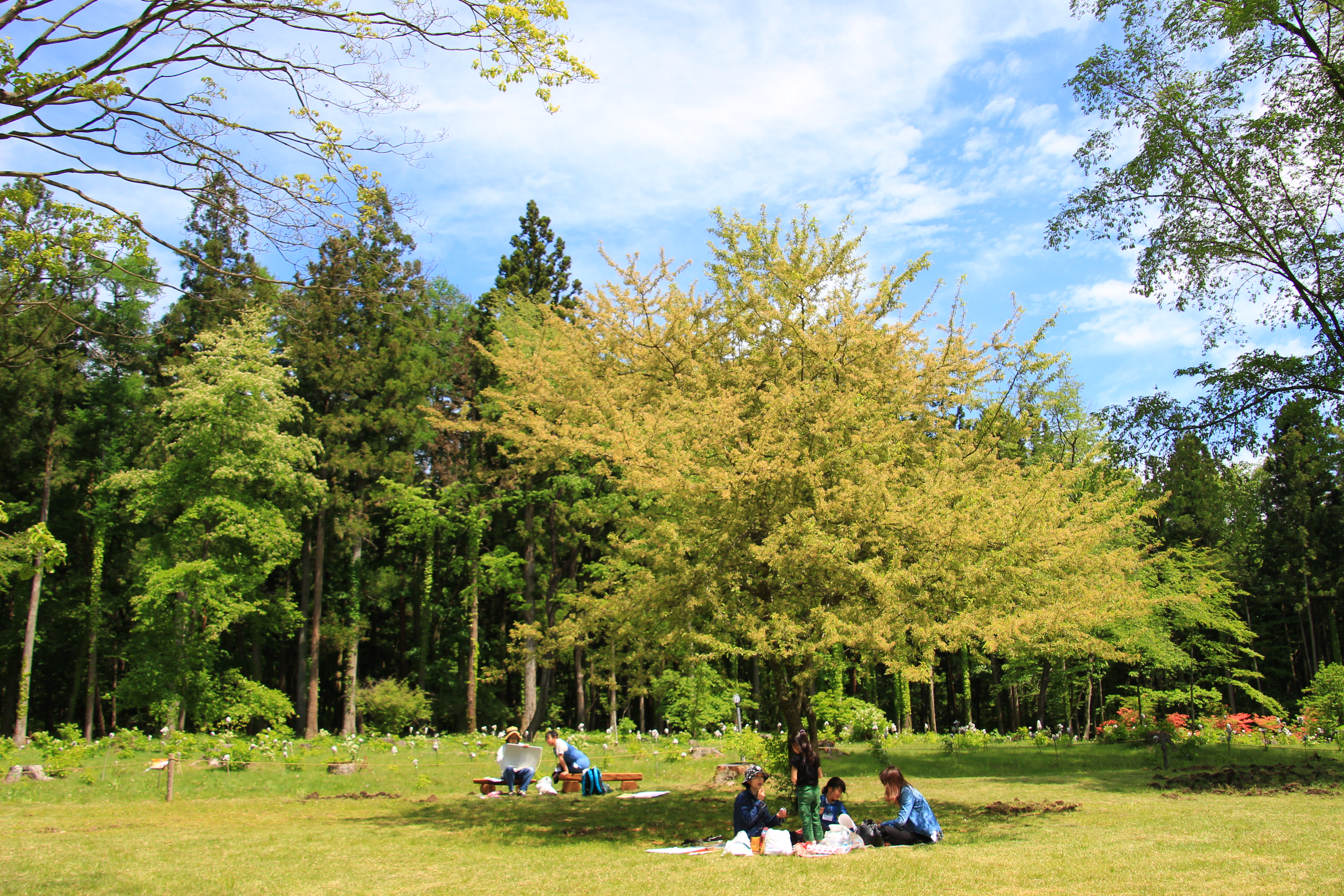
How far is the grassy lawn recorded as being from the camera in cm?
630

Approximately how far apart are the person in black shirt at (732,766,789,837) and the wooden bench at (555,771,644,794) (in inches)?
231

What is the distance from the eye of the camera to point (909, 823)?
8.17m

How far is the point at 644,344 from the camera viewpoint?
12.5 metres

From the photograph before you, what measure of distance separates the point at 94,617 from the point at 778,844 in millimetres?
26746

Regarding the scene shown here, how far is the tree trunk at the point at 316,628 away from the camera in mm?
25562

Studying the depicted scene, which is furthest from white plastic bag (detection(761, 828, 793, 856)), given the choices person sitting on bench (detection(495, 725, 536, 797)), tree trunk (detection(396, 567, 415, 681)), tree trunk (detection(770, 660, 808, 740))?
tree trunk (detection(396, 567, 415, 681))

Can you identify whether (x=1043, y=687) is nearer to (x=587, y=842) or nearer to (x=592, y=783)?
(x=592, y=783)

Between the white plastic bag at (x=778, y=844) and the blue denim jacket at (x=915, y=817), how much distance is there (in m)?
1.05

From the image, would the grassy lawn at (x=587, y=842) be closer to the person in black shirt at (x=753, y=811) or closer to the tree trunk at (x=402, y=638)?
the person in black shirt at (x=753, y=811)

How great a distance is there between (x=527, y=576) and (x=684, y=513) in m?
16.0

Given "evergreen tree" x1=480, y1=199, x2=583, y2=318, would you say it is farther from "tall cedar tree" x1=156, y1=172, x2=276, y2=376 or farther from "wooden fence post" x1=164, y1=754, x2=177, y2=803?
"wooden fence post" x1=164, y1=754, x2=177, y2=803

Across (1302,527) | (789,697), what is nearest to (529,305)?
(789,697)

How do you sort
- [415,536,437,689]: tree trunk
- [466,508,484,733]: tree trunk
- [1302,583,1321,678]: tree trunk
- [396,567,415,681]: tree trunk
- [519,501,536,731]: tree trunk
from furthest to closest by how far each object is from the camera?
1. [396,567,415,681]: tree trunk
2. [1302,583,1321,678]: tree trunk
3. [415,536,437,689]: tree trunk
4. [466,508,484,733]: tree trunk
5. [519,501,536,731]: tree trunk

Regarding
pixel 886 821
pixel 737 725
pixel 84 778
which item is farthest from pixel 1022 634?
pixel 737 725
